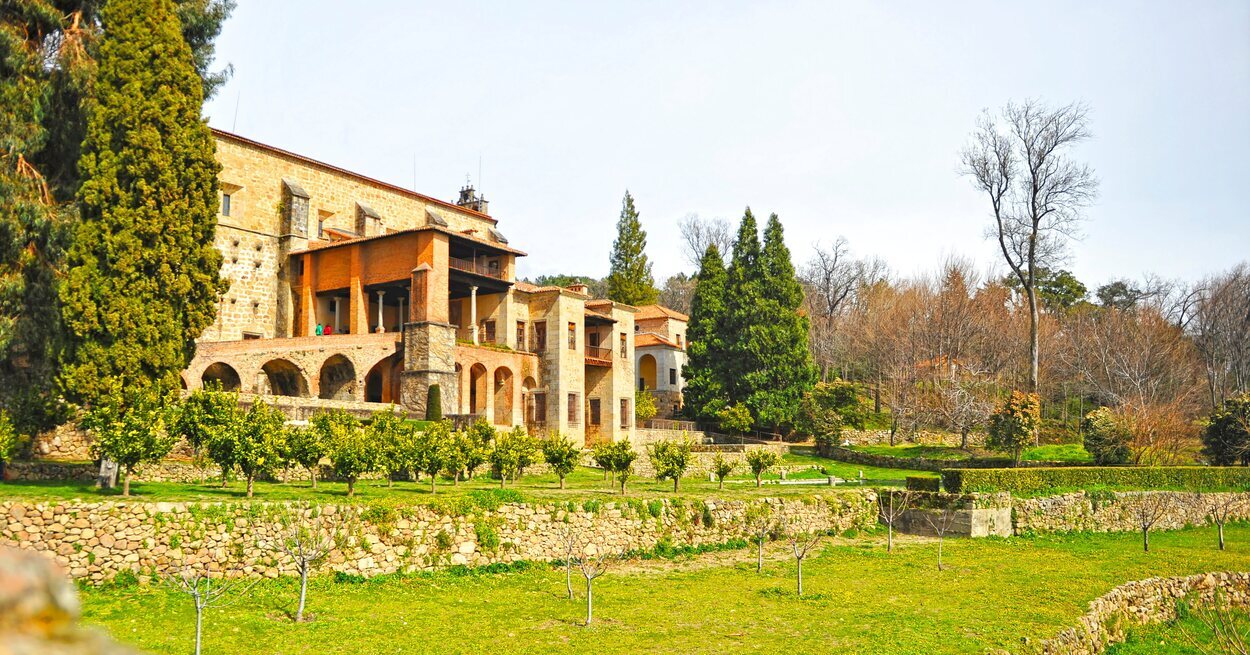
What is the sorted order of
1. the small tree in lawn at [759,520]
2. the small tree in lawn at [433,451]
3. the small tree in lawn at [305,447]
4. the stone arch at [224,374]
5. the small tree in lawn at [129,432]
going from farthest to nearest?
the stone arch at [224,374], the small tree in lawn at [759,520], the small tree in lawn at [433,451], the small tree in lawn at [305,447], the small tree in lawn at [129,432]

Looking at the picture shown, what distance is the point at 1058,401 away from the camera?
62.7 m

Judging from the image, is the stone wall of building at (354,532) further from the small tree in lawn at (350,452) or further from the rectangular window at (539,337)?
the rectangular window at (539,337)

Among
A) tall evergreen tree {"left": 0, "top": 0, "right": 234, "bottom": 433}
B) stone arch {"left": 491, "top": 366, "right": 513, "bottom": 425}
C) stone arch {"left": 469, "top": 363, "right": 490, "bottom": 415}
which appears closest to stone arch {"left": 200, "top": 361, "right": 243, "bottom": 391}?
stone arch {"left": 469, "top": 363, "right": 490, "bottom": 415}

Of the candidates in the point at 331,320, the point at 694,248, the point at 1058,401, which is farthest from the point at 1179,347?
the point at 331,320

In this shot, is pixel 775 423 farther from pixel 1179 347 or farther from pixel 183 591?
pixel 183 591

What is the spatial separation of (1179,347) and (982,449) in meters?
20.5

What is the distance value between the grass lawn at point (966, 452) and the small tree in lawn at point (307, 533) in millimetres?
33668

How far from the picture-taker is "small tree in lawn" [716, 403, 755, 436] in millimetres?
50781

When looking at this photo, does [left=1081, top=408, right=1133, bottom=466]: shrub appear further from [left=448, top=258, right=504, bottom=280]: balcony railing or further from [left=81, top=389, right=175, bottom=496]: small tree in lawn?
[left=81, top=389, right=175, bottom=496]: small tree in lawn

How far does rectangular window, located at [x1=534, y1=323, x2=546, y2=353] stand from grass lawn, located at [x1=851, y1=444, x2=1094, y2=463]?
17.9 m

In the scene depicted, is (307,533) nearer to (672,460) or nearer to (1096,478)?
(672,460)

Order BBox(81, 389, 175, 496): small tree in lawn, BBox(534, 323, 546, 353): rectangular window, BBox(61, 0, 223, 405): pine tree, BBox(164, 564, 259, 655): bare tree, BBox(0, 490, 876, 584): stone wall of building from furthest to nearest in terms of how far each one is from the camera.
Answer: BBox(534, 323, 546, 353): rectangular window
BBox(61, 0, 223, 405): pine tree
BBox(81, 389, 175, 496): small tree in lawn
BBox(0, 490, 876, 584): stone wall of building
BBox(164, 564, 259, 655): bare tree

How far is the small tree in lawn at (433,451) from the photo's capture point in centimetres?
2250

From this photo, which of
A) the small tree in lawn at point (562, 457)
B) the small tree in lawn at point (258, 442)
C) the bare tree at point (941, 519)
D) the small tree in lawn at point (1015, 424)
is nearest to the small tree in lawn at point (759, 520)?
the small tree in lawn at point (562, 457)
